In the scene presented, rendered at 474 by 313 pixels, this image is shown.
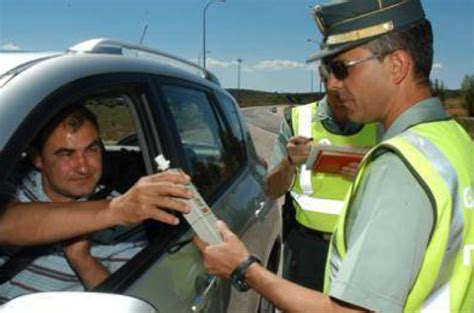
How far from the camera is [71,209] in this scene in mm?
2170

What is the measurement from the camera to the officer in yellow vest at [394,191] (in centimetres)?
151

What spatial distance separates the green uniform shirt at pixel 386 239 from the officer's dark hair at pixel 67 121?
1.31 metres

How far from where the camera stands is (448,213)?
5.03ft

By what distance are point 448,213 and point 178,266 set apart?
1102 mm

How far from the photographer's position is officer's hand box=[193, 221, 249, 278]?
196 cm

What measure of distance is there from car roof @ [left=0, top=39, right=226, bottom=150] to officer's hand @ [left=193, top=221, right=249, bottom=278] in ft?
2.19

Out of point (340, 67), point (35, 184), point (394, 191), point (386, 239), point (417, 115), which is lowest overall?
point (35, 184)

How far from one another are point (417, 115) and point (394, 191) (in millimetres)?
331

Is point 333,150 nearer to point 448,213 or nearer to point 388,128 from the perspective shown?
point 388,128

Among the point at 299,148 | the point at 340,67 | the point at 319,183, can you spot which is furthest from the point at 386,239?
the point at 319,183

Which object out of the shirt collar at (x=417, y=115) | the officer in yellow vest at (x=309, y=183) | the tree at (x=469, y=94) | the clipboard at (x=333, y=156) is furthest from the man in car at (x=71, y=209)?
the tree at (x=469, y=94)

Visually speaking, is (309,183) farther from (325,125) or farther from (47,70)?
(47,70)

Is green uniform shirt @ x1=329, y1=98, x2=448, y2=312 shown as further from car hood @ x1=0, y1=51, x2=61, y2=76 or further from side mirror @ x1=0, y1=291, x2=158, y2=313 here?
car hood @ x1=0, y1=51, x2=61, y2=76

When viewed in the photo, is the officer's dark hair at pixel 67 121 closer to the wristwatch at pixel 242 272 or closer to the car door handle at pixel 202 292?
the car door handle at pixel 202 292
